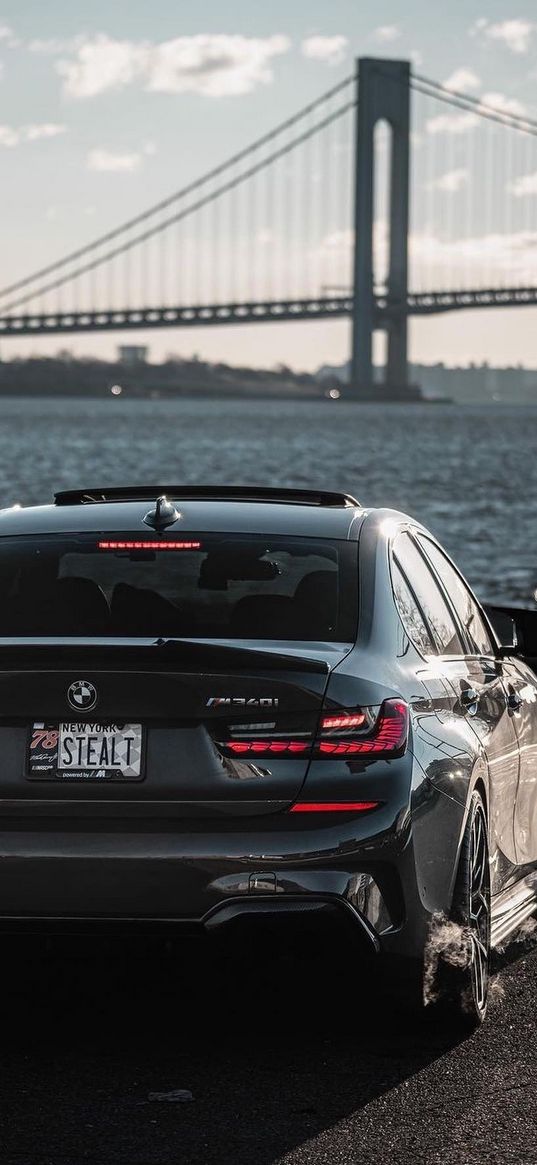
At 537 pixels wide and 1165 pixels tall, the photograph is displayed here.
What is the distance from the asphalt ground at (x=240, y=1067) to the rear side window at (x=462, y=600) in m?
1.01

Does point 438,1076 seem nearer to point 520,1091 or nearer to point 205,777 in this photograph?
point 520,1091

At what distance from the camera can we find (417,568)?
5.45 meters

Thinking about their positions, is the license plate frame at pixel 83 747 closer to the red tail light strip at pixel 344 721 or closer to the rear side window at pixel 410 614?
the red tail light strip at pixel 344 721

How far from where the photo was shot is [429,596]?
213 inches

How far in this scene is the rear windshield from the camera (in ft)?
15.7

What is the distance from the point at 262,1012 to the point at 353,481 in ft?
184

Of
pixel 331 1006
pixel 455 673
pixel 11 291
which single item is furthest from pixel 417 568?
pixel 11 291

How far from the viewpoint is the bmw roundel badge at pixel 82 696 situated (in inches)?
172

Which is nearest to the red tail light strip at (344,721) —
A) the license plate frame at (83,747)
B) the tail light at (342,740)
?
the tail light at (342,740)

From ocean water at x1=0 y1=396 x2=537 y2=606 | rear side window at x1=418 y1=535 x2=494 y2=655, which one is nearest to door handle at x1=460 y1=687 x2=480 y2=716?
rear side window at x1=418 y1=535 x2=494 y2=655

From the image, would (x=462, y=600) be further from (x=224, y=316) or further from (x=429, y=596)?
(x=224, y=316)

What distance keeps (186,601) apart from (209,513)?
26 cm

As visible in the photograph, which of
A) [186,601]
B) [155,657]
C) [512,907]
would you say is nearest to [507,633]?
[512,907]

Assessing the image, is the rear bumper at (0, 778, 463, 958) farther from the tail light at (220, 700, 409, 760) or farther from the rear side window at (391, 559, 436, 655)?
the rear side window at (391, 559, 436, 655)
